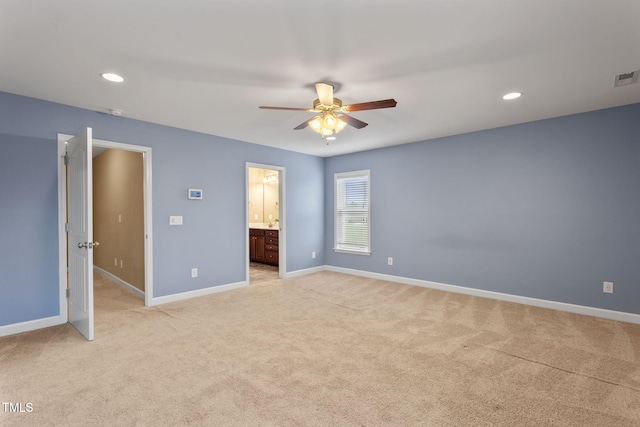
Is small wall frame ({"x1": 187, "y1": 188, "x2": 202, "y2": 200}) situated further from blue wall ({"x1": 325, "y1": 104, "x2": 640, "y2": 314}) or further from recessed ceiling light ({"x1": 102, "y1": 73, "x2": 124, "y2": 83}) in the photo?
blue wall ({"x1": 325, "y1": 104, "x2": 640, "y2": 314})

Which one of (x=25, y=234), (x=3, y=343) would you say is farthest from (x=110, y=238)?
(x=3, y=343)

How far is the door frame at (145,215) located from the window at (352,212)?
3495mm

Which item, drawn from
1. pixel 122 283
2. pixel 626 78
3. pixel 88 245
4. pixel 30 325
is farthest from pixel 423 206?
pixel 30 325

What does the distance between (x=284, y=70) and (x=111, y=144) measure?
8.44 feet

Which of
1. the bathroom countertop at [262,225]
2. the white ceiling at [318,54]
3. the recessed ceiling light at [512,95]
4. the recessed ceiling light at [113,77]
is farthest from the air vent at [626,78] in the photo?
the bathroom countertop at [262,225]

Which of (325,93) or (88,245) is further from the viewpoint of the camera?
(88,245)

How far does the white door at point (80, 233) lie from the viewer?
116 inches

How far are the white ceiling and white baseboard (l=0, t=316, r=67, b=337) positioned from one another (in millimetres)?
2376

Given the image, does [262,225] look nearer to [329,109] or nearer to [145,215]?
[145,215]

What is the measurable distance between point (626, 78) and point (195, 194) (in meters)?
5.07

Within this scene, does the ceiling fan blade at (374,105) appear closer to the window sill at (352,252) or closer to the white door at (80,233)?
the white door at (80,233)

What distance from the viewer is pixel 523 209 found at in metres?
4.18

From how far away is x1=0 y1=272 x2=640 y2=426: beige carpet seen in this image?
75.2 inches

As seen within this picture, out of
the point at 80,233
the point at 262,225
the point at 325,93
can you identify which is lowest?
the point at 262,225
